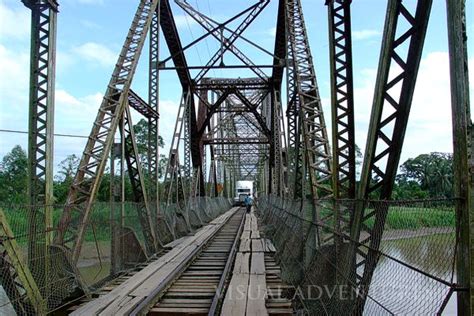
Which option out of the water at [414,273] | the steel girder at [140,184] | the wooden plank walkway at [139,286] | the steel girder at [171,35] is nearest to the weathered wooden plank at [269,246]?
the wooden plank walkway at [139,286]

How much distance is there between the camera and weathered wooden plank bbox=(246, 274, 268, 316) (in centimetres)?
757

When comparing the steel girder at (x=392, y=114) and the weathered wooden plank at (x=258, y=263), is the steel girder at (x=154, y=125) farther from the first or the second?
the steel girder at (x=392, y=114)

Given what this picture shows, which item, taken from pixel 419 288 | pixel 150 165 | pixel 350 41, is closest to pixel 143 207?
pixel 150 165

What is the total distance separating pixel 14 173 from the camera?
5941 centimetres

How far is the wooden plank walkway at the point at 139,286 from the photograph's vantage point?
7.58 m

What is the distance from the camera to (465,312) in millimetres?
3648

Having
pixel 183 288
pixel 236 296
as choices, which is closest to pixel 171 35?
pixel 183 288

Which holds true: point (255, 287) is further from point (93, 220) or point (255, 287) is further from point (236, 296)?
point (93, 220)

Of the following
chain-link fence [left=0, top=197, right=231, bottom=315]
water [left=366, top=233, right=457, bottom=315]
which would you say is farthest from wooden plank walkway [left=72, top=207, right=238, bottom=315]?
water [left=366, top=233, right=457, bottom=315]

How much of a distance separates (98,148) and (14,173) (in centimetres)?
5308

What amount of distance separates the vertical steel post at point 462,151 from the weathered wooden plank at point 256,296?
4.23m

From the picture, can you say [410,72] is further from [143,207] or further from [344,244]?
[143,207]

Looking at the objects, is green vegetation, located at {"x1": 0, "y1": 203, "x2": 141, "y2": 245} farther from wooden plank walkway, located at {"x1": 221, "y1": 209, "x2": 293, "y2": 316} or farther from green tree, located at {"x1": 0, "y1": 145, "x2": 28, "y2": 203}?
green tree, located at {"x1": 0, "y1": 145, "x2": 28, "y2": 203}

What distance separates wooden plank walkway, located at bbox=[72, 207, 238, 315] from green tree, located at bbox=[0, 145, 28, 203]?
122 ft
